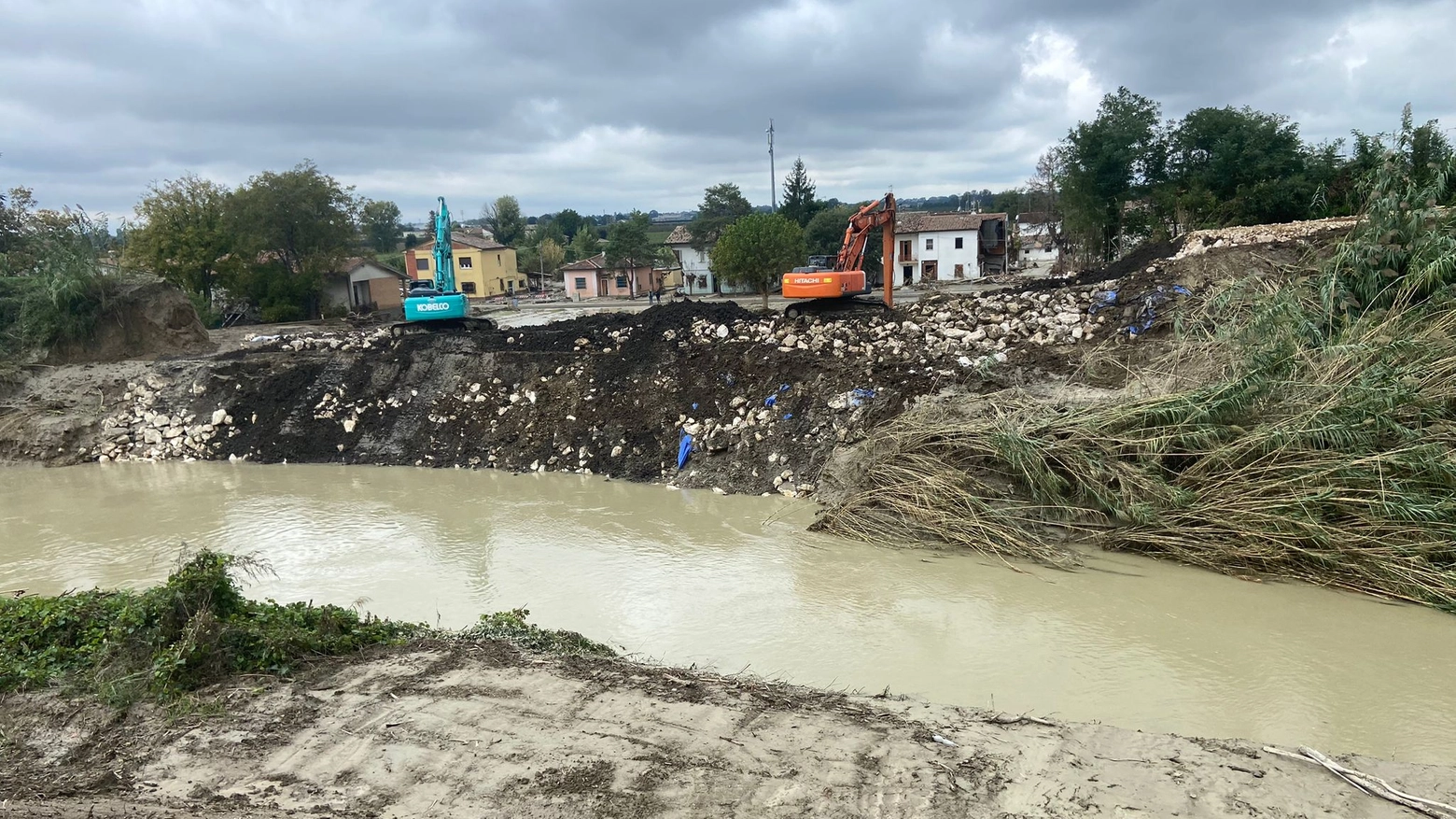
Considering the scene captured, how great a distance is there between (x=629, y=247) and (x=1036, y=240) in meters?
29.5

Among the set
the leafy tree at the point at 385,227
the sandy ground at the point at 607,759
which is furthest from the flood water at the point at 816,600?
the leafy tree at the point at 385,227

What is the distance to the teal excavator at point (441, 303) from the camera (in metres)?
17.7

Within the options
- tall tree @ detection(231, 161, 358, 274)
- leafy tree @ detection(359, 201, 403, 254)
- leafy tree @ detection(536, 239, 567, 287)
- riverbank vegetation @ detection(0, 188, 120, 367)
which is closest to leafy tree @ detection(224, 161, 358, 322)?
tall tree @ detection(231, 161, 358, 274)

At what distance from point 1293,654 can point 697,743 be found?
4.75m

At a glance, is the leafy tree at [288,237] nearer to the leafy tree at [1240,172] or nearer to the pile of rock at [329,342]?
the pile of rock at [329,342]

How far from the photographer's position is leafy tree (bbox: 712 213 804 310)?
30188 mm

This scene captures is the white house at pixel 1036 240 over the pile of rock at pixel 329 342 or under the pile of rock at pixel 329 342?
over

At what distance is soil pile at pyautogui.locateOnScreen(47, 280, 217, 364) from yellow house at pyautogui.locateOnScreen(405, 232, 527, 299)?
24.6 metres

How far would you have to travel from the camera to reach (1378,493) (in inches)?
273

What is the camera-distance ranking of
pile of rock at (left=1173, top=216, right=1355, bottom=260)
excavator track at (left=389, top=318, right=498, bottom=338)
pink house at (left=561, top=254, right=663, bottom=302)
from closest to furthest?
pile of rock at (left=1173, top=216, right=1355, bottom=260), excavator track at (left=389, top=318, right=498, bottom=338), pink house at (left=561, top=254, right=663, bottom=302)

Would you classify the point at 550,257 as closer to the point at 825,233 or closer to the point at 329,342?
the point at 825,233

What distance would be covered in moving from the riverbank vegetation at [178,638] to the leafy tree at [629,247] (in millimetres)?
38252

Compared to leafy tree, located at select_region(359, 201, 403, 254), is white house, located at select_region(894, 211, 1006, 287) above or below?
below

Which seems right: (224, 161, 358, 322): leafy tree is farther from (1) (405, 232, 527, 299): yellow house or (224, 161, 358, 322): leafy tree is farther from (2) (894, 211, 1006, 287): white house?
(2) (894, 211, 1006, 287): white house
